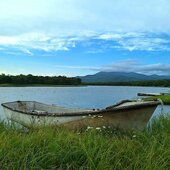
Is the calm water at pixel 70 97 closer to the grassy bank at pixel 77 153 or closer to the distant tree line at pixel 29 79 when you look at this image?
the grassy bank at pixel 77 153

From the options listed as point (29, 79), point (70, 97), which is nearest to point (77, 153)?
point (70, 97)

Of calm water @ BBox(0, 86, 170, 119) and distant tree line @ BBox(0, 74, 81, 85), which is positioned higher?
distant tree line @ BBox(0, 74, 81, 85)

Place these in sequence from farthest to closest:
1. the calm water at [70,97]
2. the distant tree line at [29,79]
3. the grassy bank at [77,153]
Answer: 1. the distant tree line at [29,79]
2. the calm water at [70,97]
3. the grassy bank at [77,153]

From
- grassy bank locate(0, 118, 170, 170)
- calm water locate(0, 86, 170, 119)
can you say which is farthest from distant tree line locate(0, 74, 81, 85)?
grassy bank locate(0, 118, 170, 170)

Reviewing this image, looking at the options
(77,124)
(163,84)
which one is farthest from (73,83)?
(77,124)

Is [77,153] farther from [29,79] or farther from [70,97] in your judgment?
[29,79]

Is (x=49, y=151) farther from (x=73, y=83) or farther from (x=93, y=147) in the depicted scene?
(x=73, y=83)

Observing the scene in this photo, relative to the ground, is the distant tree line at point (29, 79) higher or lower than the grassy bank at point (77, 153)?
higher

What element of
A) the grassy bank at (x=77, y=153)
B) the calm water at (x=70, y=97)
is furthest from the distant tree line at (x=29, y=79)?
the grassy bank at (x=77, y=153)

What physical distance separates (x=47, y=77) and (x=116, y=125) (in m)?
115

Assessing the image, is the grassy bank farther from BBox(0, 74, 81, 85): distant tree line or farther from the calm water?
BBox(0, 74, 81, 85): distant tree line

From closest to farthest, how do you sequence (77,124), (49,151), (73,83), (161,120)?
(49,151) → (161,120) → (77,124) → (73,83)

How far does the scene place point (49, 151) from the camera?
6617mm

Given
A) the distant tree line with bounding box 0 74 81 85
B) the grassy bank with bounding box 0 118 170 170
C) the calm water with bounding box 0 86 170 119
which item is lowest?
the calm water with bounding box 0 86 170 119
